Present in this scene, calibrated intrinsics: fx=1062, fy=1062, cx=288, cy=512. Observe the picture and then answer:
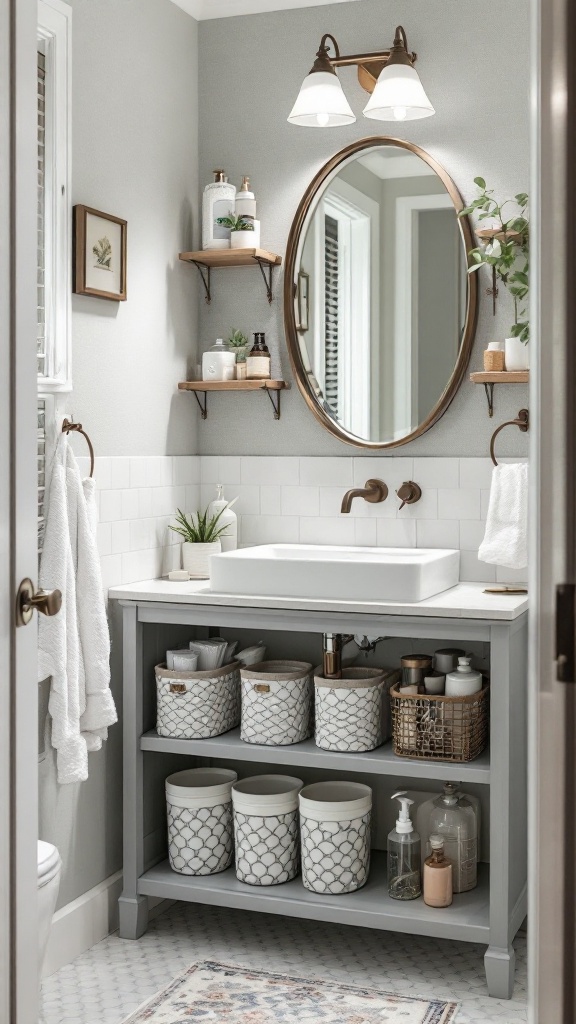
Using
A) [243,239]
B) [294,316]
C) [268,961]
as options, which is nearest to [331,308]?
[294,316]

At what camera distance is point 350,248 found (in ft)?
10.9

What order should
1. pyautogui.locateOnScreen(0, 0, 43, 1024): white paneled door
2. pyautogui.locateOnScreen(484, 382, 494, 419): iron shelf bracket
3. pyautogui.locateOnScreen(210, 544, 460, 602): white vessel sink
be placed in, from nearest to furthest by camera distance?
pyautogui.locateOnScreen(0, 0, 43, 1024): white paneled door → pyautogui.locateOnScreen(210, 544, 460, 602): white vessel sink → pyautogui.locateOnScreen(484, 382, 494, 419): iron shelf bracket

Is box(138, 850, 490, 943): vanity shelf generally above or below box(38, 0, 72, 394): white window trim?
below

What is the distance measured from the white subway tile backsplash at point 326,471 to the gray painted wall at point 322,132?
35 millimetres

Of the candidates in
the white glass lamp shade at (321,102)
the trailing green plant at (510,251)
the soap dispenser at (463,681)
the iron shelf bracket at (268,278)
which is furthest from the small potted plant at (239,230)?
the soap dispenser at (463,681)

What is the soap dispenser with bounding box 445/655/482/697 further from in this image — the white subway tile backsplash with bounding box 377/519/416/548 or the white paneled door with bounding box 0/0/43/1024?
the white paneled door with bounding box 0/0/43/1024

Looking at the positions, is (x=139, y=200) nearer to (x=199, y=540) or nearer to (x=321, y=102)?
(x=321, y=102)

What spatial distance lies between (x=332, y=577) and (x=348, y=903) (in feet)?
2.80

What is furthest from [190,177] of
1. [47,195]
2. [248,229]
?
[47,195]

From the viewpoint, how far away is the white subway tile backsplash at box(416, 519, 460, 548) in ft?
10.6

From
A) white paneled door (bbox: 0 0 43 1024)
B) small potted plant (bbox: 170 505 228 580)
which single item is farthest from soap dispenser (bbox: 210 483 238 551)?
white paneled door (bbox: 0 0 43 1024)

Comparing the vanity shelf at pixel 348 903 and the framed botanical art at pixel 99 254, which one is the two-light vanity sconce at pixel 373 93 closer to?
the framed botanical art at pixel 99 254

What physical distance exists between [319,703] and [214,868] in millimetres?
573

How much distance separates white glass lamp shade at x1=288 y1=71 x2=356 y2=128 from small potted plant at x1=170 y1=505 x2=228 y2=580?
1.21 m
